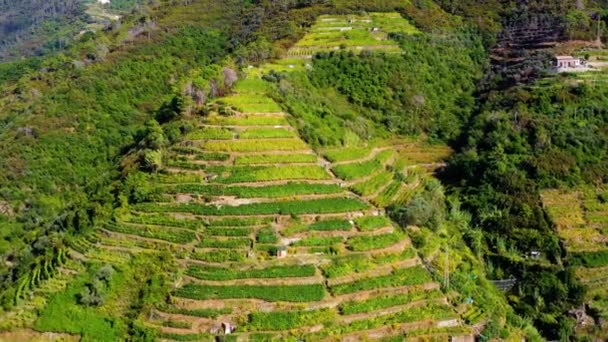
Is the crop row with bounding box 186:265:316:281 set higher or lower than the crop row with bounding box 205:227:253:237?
lower

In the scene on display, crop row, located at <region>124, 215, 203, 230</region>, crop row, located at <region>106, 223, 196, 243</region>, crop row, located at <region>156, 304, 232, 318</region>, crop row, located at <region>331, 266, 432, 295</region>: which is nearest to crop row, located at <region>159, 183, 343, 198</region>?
crop row, located at <region>124, 215, 203, 230</region>

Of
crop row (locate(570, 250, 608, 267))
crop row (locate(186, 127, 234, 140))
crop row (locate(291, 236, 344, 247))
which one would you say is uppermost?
crop row (locate(186, 127, 234, 140))

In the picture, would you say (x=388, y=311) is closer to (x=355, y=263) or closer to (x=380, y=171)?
(x=355, y=263)

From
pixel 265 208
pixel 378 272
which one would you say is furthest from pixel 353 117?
pixel 378 272

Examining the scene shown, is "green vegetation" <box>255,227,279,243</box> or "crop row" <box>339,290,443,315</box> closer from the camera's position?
"crop row" <box>339,290,443,315</box>

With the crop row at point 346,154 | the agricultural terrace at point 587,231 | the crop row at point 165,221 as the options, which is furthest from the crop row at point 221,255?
the agricultural terrace at point 587,231

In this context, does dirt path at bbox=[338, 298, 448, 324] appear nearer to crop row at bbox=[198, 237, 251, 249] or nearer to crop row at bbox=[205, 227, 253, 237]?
crop row at bbox=[198, 237, 251, 249]

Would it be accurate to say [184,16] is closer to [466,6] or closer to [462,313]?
[466,6]
